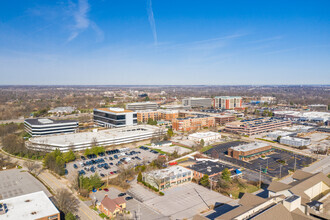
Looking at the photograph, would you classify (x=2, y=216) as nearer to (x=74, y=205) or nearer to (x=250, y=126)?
(x=74, y=205)

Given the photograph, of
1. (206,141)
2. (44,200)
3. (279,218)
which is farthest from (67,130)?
(279,218)

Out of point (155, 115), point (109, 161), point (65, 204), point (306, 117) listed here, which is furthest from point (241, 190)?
point (306, 117)

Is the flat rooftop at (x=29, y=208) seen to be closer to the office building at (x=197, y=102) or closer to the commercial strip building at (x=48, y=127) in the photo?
the commercial strip building at (x=48, y=127)

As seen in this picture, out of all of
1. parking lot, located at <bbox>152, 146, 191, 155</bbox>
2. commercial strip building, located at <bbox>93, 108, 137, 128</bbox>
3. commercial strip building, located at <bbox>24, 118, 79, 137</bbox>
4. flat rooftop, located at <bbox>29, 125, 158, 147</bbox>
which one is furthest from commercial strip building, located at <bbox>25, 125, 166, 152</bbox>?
parking lot, located at <bbox>152, 146, 191, 155</bbox>

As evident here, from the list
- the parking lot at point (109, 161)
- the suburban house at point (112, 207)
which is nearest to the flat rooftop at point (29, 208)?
the suburban house at point (112, 207)

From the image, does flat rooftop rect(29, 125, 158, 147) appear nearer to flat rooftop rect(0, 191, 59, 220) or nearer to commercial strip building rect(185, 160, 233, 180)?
flat rooftop rect(0, 191, 59, 220)

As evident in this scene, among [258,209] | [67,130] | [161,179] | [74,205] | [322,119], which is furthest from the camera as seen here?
[322,119]
